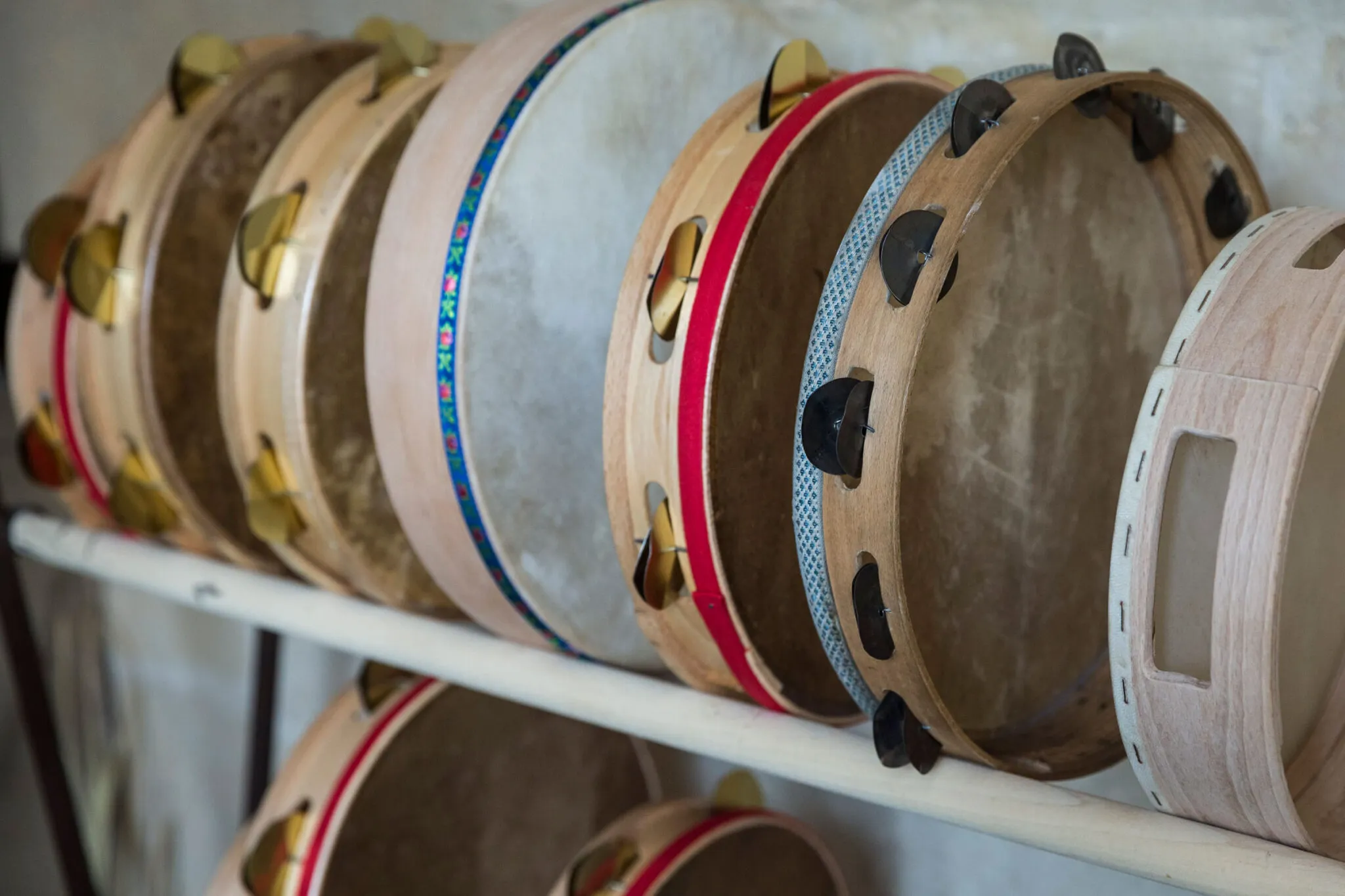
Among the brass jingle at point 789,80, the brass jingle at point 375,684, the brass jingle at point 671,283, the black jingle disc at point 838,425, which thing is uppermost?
the brass jingle at point 789,80

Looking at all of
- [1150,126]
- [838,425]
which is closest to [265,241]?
[838,425]

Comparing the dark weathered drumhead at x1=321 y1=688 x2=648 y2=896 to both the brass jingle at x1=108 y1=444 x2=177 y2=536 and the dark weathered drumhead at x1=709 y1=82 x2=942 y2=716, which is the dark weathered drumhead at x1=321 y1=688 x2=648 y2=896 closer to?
the brass jingle at x1=108 y1=444 x2=177 y2=536

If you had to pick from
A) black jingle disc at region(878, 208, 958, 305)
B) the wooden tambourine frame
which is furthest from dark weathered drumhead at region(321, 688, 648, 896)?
black jingle disc at region(878, 208, 958, 305)

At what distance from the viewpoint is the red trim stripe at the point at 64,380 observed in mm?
1218

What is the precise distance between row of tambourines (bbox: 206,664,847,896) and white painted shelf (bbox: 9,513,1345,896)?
17cm

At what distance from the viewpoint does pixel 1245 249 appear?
2.07ft

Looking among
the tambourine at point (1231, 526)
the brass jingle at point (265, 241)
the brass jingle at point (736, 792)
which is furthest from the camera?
the brass jingle at point (736, 792)

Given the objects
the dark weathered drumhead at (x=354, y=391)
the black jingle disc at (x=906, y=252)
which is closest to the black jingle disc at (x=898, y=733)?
the black jingle disc at (x=906, y=252)

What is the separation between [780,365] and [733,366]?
6 centimetres

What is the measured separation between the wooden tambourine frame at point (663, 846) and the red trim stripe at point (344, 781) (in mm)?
233

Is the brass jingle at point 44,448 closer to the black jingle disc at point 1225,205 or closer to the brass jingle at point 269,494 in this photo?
the brass jingle at point 269,494

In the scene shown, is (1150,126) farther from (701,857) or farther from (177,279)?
(177,279)

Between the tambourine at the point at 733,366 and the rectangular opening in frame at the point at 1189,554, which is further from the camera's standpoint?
the tambourine at the point at 733,366

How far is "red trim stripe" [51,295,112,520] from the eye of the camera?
1.22m
